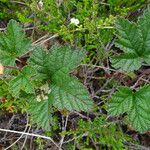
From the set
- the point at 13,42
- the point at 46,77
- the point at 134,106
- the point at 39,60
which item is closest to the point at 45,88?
the point at 46,77

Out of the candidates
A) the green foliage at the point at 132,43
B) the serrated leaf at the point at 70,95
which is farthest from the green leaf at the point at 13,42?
the green foliage at the point at 132,43

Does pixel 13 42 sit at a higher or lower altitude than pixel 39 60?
higher

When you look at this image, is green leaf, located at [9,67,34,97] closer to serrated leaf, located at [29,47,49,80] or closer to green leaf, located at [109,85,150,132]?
serrated leaf, located at [29,47,49,80]

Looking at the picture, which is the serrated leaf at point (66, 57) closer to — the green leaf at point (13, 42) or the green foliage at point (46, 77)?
the green foliage at point (46, 77)

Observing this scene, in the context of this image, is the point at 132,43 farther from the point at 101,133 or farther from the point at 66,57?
the point at 101,133

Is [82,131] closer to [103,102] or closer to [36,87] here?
[103,102]
